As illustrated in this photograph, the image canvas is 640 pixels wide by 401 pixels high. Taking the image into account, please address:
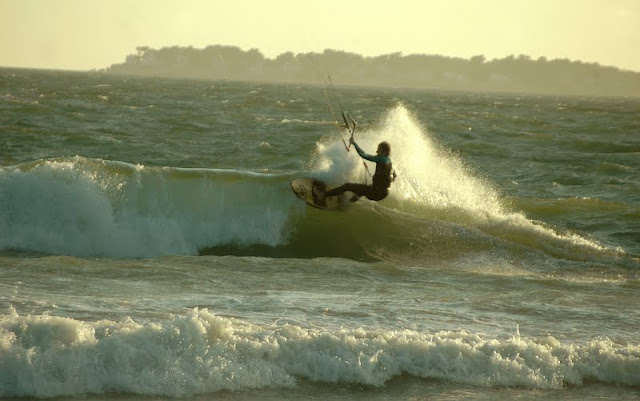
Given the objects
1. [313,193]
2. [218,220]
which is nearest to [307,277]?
[313,193]

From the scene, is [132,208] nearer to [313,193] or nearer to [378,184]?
[313,193]

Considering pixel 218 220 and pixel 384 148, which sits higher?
pixel 384 148

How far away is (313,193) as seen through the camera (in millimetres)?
17156

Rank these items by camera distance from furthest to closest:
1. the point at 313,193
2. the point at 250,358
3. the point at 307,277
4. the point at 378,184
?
the point at 313,193 → the point at 378,184 → the point at 307,277 → the point at 250,358

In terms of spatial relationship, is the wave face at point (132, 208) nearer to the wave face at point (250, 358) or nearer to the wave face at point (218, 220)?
the wave face at point (218, 220)

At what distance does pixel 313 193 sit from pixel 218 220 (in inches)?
69.2

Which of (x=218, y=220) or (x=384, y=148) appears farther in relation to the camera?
(x=218, y=220)

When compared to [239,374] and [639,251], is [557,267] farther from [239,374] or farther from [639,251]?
[239,374]

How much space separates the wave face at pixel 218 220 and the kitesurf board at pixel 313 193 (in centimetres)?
19

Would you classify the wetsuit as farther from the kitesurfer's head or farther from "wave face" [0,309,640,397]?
"wave face" [0,309,640,397]

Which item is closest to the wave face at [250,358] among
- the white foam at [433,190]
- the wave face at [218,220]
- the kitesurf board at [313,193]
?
the wave face at [218,220]

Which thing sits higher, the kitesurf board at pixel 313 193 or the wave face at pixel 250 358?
the kitesurf board at pixel 313 193

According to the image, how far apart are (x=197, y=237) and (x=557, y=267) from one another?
19.8ft

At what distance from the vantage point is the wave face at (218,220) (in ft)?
52.1
